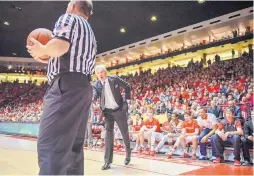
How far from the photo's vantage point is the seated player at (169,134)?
19.0 feet

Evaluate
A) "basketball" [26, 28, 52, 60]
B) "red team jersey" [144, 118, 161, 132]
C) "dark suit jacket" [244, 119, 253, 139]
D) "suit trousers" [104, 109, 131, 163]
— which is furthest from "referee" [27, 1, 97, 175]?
"red team jersey" [144, 118, 161, 132]

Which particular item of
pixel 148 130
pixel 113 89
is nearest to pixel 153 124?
pixel 148 130

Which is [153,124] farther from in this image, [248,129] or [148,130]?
[248,129]

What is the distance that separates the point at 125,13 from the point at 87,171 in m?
12.0

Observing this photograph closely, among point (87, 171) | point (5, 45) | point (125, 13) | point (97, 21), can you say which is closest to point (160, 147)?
point (87, 171)

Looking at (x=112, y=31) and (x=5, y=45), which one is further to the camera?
(x=5, y=45)

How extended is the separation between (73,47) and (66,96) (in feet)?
1.16

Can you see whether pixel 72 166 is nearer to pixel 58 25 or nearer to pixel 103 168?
pixel 58 25

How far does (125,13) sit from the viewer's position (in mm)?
13992

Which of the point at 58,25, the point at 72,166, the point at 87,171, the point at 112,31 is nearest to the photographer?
the point at 58,25

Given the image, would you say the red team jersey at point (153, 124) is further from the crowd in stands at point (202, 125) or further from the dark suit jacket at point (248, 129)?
the dark suit jacket at point (248, 129)

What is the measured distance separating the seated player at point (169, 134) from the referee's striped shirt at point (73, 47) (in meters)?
4.39

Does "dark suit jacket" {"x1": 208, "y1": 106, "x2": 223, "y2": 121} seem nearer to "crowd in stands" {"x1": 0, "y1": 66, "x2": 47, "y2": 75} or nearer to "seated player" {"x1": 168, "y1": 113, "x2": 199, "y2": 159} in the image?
"seated player" {"x1": 168, "y1": 113, "x2": 199, "y2": 159}

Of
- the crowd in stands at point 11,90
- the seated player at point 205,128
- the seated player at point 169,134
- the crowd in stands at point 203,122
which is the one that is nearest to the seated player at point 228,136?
the crowd in stands at point 203,122
